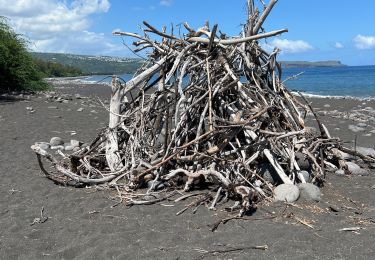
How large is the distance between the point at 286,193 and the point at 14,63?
A: 54.9ft

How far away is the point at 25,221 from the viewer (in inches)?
198

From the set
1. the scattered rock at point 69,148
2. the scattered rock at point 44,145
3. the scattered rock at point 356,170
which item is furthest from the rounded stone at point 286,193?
the scattered rock at point 44,145

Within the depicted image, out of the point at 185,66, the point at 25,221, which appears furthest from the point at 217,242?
the point at 185,66

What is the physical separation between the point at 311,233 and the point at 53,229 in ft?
8.71

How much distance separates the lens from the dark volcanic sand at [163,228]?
13.4 ft

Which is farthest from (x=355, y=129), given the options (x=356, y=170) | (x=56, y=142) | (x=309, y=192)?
(x=56, y=142)

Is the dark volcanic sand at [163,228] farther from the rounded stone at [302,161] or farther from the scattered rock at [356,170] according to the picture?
the rounded stone at [302,161]

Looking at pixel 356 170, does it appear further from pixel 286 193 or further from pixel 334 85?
pixel 334 85

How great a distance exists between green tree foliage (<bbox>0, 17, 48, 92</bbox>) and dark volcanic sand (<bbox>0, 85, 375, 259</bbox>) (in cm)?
1338

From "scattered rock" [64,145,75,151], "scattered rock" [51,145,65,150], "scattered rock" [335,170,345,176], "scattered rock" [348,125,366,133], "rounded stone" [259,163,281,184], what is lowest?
"scattered rock" [348,125,366,133]

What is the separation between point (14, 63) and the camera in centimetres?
1920

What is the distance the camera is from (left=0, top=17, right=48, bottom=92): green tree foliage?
61.4ft

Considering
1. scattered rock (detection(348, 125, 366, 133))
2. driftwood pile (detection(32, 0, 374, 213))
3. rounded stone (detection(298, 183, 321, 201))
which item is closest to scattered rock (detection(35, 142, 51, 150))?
driftwood pile (detection(32, 0, 374, 213))

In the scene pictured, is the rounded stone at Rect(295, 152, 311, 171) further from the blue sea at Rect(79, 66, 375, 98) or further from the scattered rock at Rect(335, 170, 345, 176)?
the blue sea at Rect(79, 66, 375, 98)
